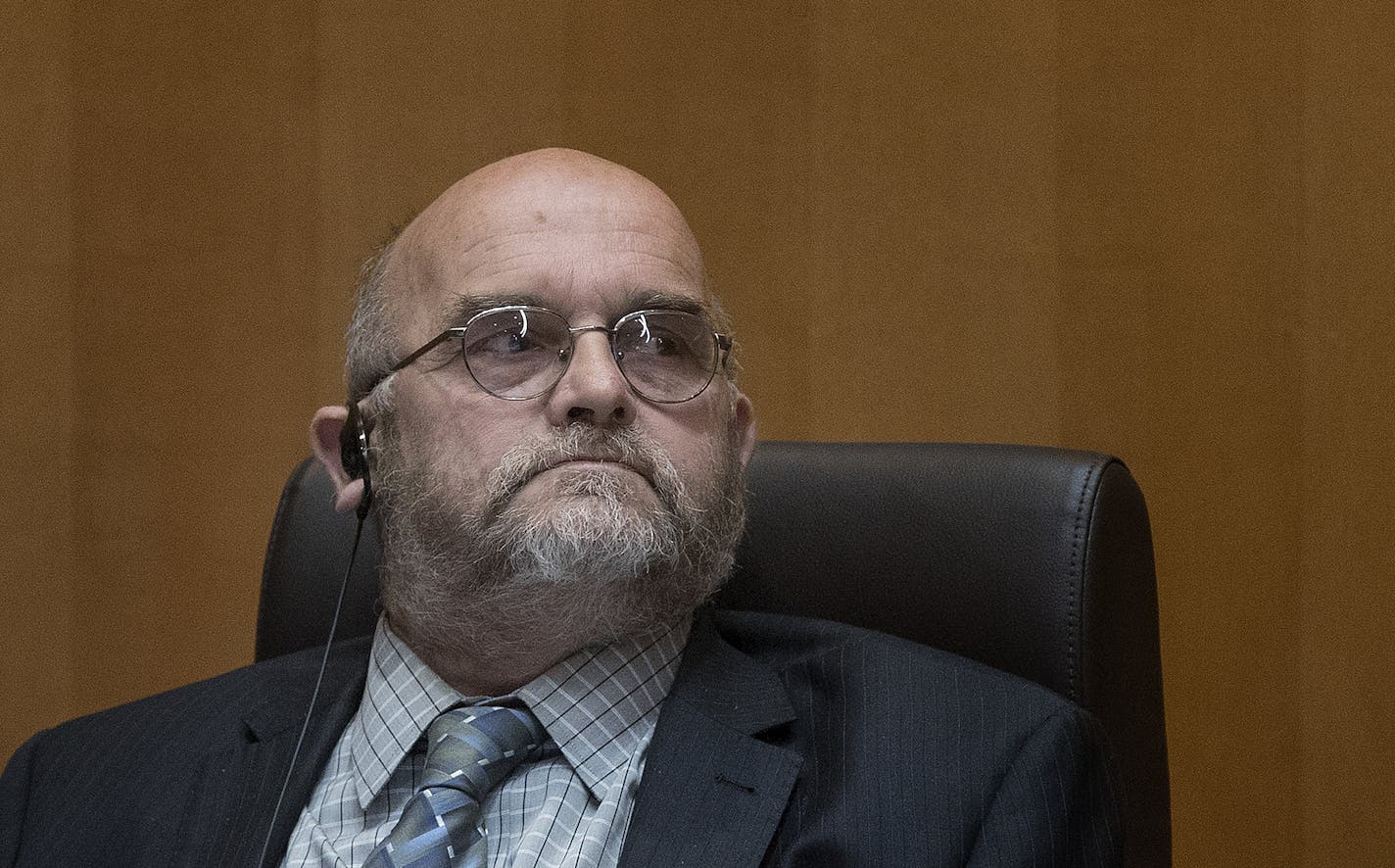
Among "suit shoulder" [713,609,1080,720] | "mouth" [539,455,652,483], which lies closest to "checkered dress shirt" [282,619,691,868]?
"suit shoulder" [713,609,1080,720]

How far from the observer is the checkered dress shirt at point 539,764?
46.5 inches

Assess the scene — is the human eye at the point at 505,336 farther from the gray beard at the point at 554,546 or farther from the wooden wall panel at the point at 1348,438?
the wooden wall panel at the point at 1348,438

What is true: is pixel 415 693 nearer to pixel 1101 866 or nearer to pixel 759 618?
pixel 759 618

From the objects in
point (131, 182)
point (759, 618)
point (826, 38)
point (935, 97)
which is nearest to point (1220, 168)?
point (935, 97)

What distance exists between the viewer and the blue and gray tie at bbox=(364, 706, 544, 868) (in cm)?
113

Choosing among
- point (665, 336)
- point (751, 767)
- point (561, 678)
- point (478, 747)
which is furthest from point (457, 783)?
point (665, 336)

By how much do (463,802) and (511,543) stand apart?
0.24m

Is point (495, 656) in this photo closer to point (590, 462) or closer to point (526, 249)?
point (590, 462)

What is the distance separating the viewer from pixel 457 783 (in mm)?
1178

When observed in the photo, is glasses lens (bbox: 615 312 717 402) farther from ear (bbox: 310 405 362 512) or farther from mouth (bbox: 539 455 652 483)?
ear (bbox: 310 405 362 512)

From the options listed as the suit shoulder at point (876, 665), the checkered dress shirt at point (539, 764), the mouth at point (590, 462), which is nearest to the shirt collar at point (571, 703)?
the checkered dress shirt at point (539, 764)

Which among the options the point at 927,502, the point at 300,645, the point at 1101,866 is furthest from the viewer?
the point at 300,645

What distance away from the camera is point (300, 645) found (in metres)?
1.53

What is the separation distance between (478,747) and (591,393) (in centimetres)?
35
